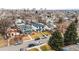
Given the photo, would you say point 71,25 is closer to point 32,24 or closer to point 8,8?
point 32,24

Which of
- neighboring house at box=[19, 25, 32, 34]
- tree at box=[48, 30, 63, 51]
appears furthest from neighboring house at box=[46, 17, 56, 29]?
neighboring house at box=[19, 25, 32, 34]

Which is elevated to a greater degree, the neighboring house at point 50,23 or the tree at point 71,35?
the neighboring house at point 50,23

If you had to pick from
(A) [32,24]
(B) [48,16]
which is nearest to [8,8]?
(A) [32,24]

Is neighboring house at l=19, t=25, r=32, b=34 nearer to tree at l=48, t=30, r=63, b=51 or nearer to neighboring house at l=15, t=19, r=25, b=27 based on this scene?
neighboring house at l=15, t=19, r=25, b=27

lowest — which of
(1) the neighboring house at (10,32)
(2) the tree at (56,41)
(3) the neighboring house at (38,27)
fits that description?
(2) the tree at (56,41)

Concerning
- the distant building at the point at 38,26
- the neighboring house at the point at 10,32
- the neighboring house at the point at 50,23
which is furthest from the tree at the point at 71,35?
the neighboring house at the point at 10,32

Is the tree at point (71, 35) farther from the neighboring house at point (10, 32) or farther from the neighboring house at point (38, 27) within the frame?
the neighboring house at point (10, 32)
